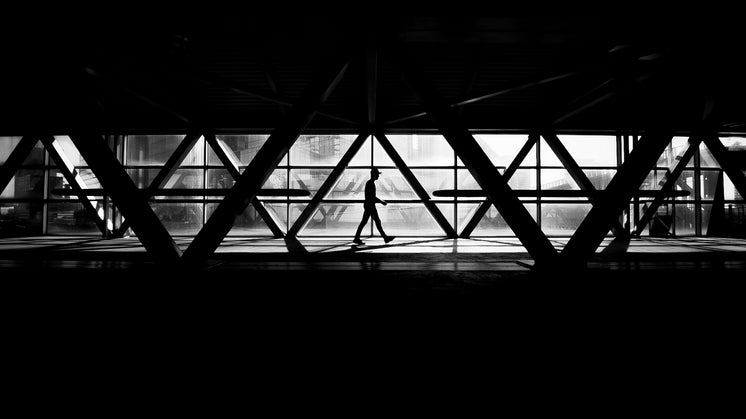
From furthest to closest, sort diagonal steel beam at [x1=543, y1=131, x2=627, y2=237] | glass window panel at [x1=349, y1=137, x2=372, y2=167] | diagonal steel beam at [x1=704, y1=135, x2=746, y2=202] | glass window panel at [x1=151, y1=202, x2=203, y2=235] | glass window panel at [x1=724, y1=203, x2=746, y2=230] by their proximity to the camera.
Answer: glass window panel at [x1=724, y1=203, x2=746, y2=230] < glass window panel at [x1=151, y1=202, x2=203, y2=235] < glass window panel at [x1=349, y1=137, x2=372, y2=167] < diagonal steel beam at [x1=543, y1=131, x2=627, y2=237] < diagonal steel beam at [x1=704, y1=135, x2=746, y2=202]

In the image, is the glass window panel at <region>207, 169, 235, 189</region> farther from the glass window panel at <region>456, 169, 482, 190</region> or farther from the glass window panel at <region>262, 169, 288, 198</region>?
the glass window panel at <region>456, 169, 482, 190</region>

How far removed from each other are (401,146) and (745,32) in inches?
305

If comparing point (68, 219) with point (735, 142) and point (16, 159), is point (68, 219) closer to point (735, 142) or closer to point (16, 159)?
point (16, 159)

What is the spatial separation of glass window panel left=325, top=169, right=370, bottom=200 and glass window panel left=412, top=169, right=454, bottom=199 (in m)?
1.89

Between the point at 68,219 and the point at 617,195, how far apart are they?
51.0 feet

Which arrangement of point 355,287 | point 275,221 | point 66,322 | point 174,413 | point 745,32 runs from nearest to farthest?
point 174,413 < point 66,322 < point 355,287 < point 745,32 < point 275,221

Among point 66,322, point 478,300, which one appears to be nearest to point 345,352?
point 478,300

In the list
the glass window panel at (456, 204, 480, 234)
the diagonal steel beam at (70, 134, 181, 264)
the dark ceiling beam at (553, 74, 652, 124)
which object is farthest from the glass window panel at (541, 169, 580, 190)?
the diagonal steel beam at (70, 134, 181, 264)

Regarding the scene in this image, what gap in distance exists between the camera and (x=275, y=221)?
9938mm

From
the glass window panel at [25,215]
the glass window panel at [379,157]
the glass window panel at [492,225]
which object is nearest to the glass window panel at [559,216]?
the glass window panel at [492,225]

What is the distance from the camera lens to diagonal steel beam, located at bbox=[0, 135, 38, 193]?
23.9 feet

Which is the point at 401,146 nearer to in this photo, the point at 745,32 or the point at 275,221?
the point at 275,221

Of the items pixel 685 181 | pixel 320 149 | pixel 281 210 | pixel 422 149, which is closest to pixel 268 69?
pixel 320 149

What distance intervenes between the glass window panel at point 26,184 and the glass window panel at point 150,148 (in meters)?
3.40
